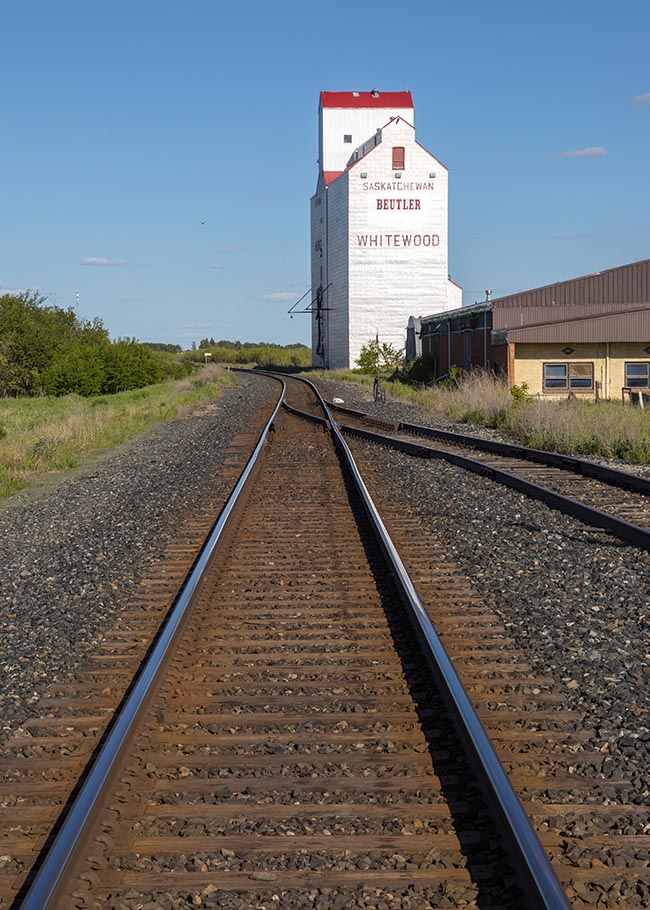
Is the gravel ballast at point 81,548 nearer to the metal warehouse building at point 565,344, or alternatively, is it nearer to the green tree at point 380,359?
the metal warehouse building at point 565,344

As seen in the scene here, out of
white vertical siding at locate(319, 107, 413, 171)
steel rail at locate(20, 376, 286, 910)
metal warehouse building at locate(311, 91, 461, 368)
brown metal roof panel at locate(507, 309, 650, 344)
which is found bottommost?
steel rail at locate(20, 376, 286, 910)

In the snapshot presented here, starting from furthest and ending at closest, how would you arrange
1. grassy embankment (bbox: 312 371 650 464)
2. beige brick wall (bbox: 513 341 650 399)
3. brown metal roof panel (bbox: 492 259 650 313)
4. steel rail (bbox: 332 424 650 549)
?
brown metal roof panel (bbox: 492 259 650 313) < beige brick wall (bbox: 513 341 650 399) < grassy embankment (bbox: 312 371 650 464) < steel rail (bbox: 332 424 650 549)

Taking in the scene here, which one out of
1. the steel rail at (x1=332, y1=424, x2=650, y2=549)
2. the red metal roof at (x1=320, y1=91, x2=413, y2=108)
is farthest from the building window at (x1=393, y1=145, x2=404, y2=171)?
the steel rail at (x1=332, y1=424, x2=650, y2=549)

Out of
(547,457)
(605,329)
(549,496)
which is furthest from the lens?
(605,329)

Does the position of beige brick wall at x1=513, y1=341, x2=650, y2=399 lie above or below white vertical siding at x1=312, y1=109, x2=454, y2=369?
below

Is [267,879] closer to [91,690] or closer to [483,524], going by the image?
[91,690]

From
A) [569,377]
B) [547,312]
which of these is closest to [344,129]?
[547,312]

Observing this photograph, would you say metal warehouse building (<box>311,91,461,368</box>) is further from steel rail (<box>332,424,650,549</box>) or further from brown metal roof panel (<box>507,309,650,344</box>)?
steel rail (<box>332,424,650,549</box>)

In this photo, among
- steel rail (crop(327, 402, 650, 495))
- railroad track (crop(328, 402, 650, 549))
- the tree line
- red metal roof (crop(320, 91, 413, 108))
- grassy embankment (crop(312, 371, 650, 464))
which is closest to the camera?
railroad track (crop(328, 402, 650, 549))

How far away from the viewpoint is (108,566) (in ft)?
27.0

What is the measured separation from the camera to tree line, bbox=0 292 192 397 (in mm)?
55312

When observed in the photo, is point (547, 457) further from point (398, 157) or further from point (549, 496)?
point (398, 157)

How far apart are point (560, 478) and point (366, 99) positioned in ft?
223

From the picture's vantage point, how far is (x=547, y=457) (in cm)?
1541
